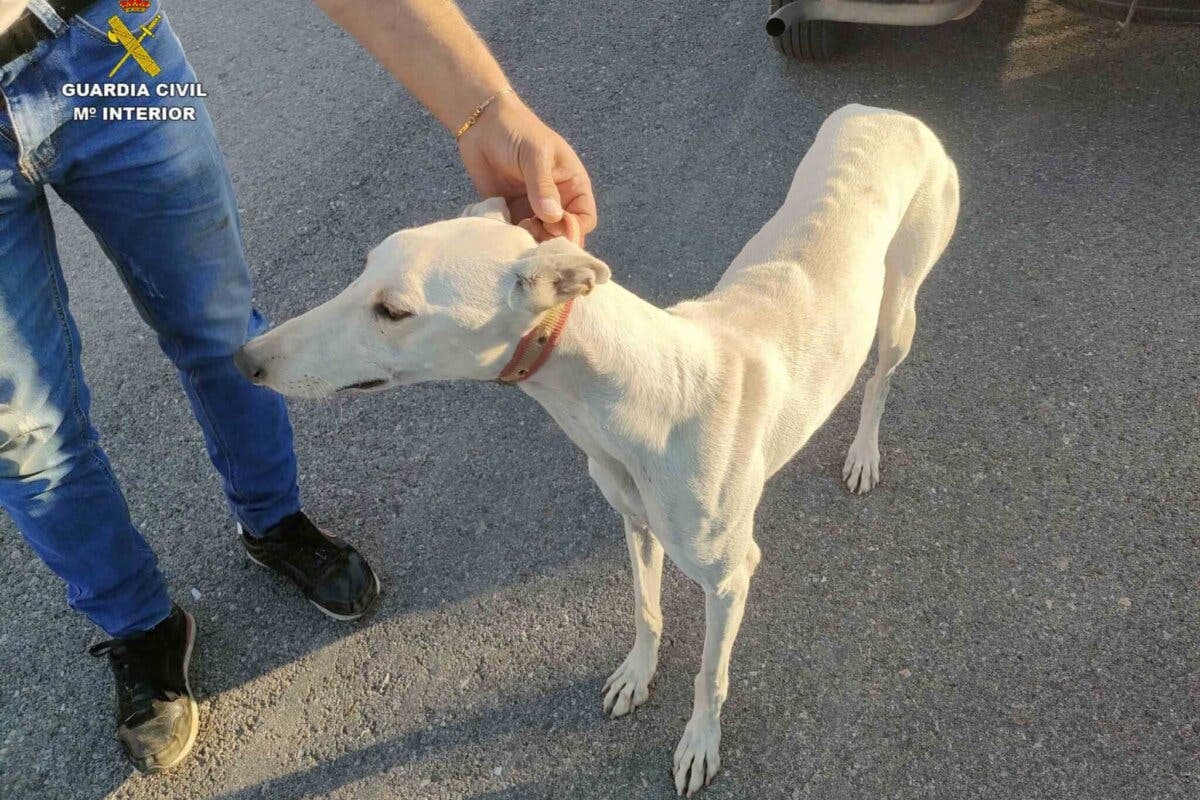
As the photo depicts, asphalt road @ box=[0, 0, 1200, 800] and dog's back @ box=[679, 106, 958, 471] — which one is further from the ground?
dog's back @ box=[679, 106, 958, 471]

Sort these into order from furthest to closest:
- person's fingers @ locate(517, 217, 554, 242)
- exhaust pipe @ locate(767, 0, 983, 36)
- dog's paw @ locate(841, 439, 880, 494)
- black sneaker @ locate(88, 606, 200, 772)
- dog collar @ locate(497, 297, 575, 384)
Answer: exhaust pipe @ locate(767, 0, 983, 36), dog's paw @ locate(841, 439, 880, 494), black sneaker @ locate(88, 606, 200, 772), person's fingers @ locate(517, 217, 554, 242), dog collar @ locate(497, 297, 575, 384)

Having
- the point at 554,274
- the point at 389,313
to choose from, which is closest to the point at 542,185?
the point at 554,274

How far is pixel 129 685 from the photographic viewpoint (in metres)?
2.77

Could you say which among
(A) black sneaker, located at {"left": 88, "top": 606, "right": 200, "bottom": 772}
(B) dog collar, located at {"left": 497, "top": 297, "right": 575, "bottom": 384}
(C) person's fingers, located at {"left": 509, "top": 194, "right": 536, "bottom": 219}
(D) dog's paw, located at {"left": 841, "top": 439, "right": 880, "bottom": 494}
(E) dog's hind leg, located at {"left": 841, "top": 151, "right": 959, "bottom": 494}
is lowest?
(D) dog's paw, located at {"left": 841, "top": 439, "right": 880, "bottom": 494}

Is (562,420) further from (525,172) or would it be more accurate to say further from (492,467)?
(492,467)

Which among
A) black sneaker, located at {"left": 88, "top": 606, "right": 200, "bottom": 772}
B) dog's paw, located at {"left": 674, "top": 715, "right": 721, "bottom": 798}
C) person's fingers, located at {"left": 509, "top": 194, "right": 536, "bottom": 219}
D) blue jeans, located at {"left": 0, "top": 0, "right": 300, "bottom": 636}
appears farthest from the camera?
black sneaker, located at {"left": 88, "top": 606, "right": 200, "bottom": 772}

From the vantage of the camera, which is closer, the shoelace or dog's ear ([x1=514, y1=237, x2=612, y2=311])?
dog's ear ([x1=514, y1=237, x2=612, y2=311])

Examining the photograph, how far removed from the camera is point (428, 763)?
8.72 feet

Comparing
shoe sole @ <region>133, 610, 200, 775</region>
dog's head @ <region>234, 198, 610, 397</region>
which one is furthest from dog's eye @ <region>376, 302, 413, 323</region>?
shoe sole @ <region>133, 610, 200, 775</region>

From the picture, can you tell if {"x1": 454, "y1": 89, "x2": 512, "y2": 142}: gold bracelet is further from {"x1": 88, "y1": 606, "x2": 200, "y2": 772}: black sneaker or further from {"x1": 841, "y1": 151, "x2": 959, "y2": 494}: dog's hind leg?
{"x1": 88, "y1": 606, "x2": 200, "y2": 772}: black sneaker

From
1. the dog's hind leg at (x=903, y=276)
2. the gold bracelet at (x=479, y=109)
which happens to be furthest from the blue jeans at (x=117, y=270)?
the dog's hind leg at (x=903, y=276)

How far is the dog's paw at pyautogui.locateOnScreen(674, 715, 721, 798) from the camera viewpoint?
2475 millimetres

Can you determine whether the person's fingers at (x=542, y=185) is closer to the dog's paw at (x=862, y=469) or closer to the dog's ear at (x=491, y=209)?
the dog's ear at (x=491, y=209)

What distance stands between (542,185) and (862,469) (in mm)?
1741
